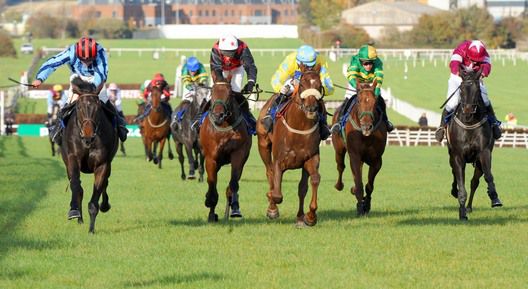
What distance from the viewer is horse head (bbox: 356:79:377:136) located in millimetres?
17094

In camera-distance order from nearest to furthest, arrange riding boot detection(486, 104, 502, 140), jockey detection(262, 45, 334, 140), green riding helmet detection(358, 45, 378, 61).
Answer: jockey detection(262, 45, 334, 140)
riding boot detection(486, 104, 502, 140)
green riding helmet detection(358, 45, 378, 61)

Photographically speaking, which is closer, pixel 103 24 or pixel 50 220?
pixel 50 220

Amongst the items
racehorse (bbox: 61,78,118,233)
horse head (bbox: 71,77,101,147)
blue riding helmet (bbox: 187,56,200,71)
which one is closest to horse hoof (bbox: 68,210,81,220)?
racehorse (bbox: 61,78,118,233)

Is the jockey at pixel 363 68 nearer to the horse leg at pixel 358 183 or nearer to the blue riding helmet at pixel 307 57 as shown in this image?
the horse leg at pixel 358 183

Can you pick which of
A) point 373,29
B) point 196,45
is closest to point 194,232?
point 196,45

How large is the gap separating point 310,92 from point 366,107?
177cm

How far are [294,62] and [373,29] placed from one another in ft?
510

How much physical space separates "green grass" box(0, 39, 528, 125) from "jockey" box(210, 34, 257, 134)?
47382 mm

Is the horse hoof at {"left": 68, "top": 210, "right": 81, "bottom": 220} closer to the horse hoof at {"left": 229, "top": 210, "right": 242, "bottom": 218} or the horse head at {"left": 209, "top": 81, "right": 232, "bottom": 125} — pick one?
the horse head at {"left": 209, "top": 81, "right": 232, "bottom": 125}

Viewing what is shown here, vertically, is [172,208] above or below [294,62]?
below

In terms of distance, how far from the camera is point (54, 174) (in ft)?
93.1

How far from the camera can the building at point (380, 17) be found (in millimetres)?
172125

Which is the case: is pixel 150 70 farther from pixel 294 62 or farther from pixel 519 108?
pixel 294 62

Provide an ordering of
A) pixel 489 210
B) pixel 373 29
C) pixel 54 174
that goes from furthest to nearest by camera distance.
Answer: pixel 373 29
pixel 54 174
pixel 489 210
